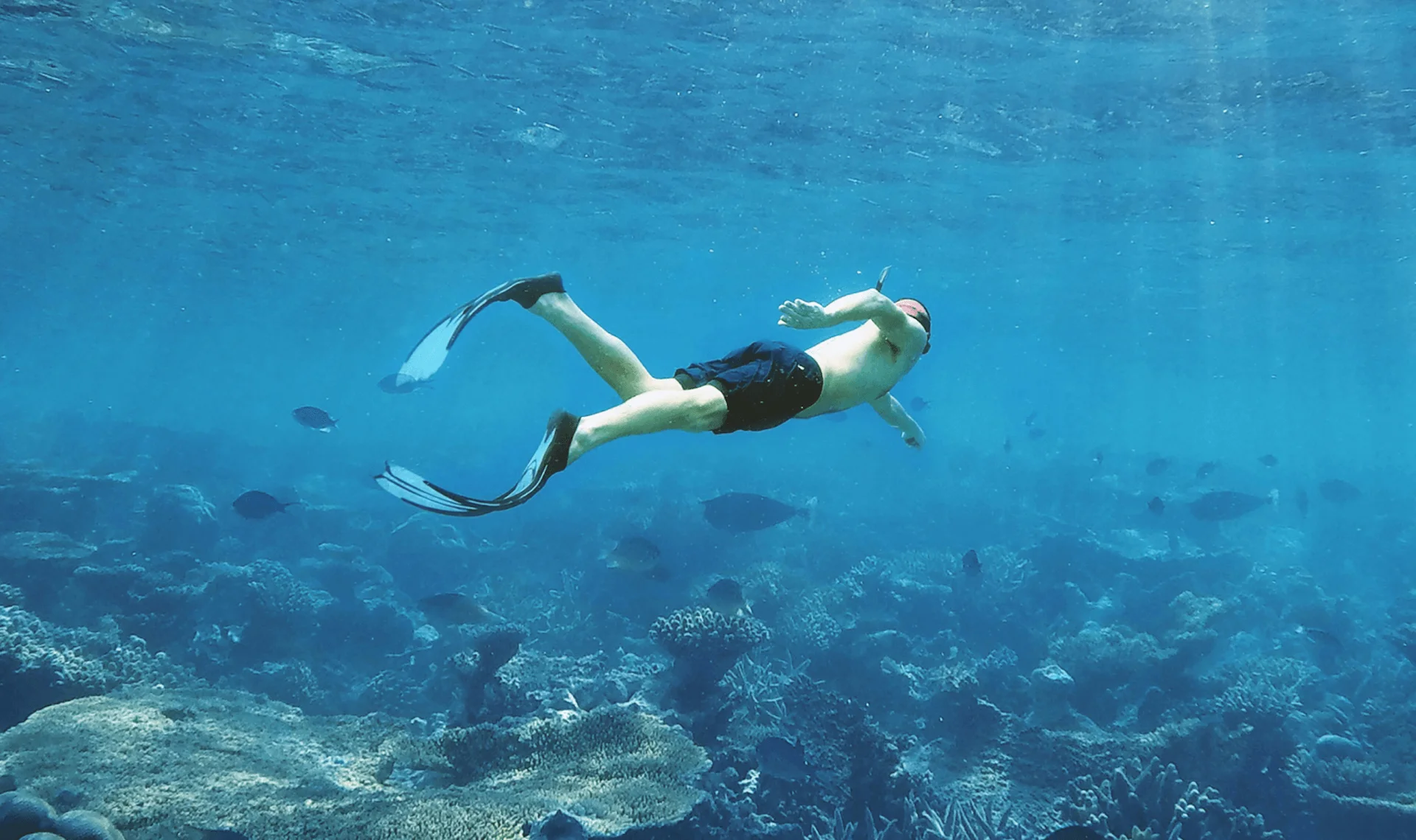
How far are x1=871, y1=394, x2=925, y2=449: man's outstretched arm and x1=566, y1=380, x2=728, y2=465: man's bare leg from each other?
1.98 metres

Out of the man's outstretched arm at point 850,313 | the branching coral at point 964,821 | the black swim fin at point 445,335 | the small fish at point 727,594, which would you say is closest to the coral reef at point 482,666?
the small fish at point 727,594

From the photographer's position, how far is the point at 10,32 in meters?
14.5

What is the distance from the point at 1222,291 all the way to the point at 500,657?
3665 cm

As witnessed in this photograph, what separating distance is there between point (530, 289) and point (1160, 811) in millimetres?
7402

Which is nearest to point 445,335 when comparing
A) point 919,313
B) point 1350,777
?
point 919,313

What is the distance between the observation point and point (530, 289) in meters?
4.83

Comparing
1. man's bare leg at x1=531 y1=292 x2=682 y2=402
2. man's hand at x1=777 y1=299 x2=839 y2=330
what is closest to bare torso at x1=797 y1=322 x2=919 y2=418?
man's hand at x1=777 y1=299 x2=839 y2=330

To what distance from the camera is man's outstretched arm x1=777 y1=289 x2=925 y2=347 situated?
4332 mm

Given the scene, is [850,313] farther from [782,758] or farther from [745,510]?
[745,510]

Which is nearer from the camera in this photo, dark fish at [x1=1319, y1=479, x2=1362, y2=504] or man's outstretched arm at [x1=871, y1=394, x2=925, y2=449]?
man's outstretched arm at [x1=871, y1=394, x2=925, y2=449]

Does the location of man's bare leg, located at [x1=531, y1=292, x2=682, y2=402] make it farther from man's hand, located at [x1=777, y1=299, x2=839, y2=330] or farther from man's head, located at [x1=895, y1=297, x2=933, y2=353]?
man's head, located at [x1=895, y1=297, x2=933, y2=353]

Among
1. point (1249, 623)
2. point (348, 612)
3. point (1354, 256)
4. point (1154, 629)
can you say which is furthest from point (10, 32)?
point (1354, 256)

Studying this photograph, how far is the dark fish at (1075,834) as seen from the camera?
500cm

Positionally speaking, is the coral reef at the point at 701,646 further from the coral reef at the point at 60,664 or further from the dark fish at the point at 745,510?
the coral reef at the point at 60,664
